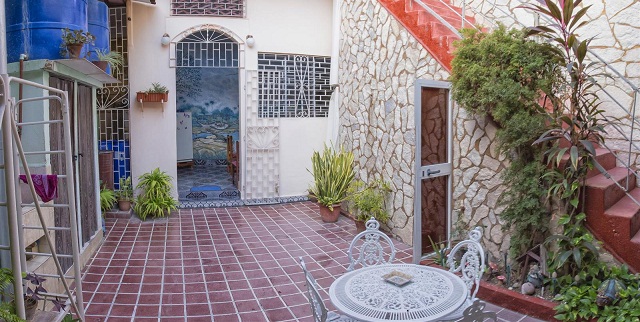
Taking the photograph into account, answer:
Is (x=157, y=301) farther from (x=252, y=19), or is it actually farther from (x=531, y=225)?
(x=252, y=19)

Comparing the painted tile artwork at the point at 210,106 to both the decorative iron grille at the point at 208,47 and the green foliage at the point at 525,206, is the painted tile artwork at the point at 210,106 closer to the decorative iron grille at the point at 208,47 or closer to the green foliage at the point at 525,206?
the decorative iron grille at the point at 208,47

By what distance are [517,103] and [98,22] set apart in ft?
15.8

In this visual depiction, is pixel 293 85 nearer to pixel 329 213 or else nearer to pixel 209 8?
pixel 209 8

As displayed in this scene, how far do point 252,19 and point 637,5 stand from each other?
5.90 meters

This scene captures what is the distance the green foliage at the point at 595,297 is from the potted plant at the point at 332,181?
12.8 ft

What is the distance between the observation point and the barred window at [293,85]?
29.0 ft

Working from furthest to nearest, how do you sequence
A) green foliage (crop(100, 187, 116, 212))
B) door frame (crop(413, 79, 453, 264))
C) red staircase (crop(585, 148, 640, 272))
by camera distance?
1. green foliage (crop(100, 187, 116, 212))
2. door frame (crop(413, 79, 453, 264))
3. red staircase (crop(585, 148, 640, 272))

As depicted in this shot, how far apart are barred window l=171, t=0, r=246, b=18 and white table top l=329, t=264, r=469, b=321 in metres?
6.44

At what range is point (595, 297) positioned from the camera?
12.2ft

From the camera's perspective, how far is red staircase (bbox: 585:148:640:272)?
3906 mm

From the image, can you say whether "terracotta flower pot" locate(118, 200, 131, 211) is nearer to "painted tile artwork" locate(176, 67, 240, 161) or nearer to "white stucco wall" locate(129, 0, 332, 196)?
"white stucco wall" locate(129, 0, 332, 196)

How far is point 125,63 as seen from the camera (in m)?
8.09

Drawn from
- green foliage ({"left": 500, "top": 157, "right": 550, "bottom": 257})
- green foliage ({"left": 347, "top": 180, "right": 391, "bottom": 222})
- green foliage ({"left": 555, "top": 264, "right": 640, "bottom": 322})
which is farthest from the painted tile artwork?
green foliage ({"left": 555, "top": 264, "right": 640, "bottom": 322})

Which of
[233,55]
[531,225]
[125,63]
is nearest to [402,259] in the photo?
[531,225]
